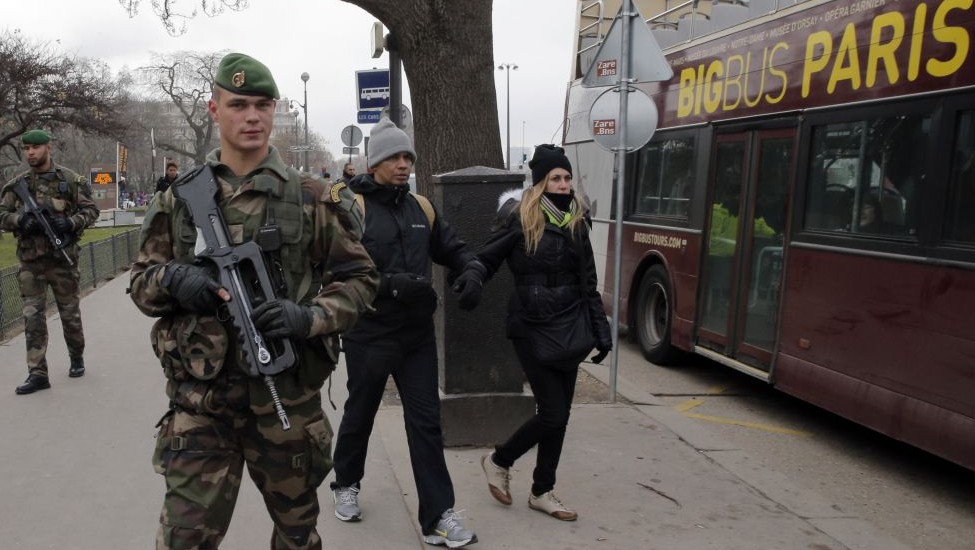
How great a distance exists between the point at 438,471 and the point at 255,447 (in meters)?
1.32

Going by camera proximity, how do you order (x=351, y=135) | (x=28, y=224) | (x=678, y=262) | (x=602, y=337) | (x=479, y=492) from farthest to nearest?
(x=351, y=135) → (x=678, y=262) → (x=28, y=224) → (x=479, y=492) → (x=602, y=337)

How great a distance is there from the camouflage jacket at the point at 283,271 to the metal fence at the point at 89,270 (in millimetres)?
2624

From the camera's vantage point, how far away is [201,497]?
8.57ft

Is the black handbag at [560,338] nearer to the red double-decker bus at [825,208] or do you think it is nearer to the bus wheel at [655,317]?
the red double-decker bus at [825,208]

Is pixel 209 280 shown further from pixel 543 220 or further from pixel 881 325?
pixel 881 325

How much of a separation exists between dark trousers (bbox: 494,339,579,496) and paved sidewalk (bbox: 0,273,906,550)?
0.29 m

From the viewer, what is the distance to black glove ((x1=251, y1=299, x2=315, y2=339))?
2.50 m

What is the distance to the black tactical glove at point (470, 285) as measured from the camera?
3.90 metres

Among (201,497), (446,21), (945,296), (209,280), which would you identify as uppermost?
(446,21)

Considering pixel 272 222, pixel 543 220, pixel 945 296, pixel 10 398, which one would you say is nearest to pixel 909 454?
pixel 945 296

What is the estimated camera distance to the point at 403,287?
12.4ft

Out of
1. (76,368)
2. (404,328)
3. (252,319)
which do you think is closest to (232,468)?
(252,319)

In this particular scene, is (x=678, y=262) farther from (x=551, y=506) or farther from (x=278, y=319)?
(x=278, y=319)

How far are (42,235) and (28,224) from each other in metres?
0.13
